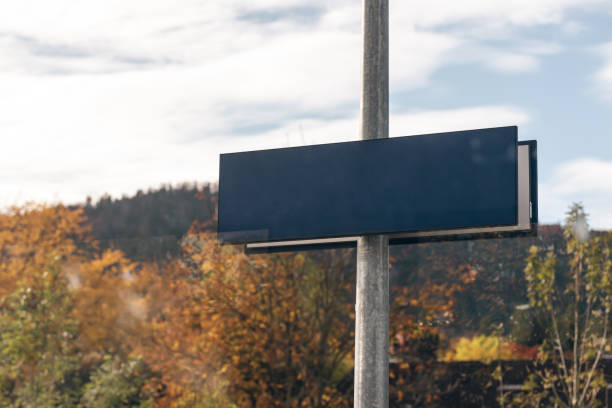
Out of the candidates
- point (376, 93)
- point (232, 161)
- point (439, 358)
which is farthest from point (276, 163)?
point (439, 358)

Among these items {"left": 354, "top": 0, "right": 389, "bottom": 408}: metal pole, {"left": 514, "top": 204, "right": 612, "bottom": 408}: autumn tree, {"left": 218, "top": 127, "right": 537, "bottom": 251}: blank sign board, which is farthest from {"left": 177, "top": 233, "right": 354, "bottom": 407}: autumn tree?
{"left": 354, "top": 0, "right": 389, "bottom": 408}: metal pole

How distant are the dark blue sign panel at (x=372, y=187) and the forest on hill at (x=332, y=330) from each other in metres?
11.3

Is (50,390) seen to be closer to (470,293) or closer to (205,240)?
(205,240)

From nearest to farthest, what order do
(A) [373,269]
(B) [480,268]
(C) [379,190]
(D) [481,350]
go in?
(A) [373,269], (C) [379,190], (D) [481,350], (B) [480,268]

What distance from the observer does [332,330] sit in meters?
17.9

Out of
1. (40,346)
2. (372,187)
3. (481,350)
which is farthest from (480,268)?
(372,187)

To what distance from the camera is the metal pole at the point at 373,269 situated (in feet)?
16.7

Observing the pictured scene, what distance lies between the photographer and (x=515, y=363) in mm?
18188

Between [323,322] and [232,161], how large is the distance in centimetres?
1223

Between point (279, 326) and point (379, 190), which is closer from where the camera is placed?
point (379, 190)

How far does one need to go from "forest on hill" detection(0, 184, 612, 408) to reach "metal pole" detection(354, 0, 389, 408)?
37.4ft

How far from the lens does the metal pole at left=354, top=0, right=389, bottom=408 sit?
509 cm

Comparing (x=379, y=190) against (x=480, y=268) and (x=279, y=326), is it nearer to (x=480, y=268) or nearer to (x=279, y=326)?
(x=279, y=326)

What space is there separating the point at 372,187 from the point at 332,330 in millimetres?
12644
